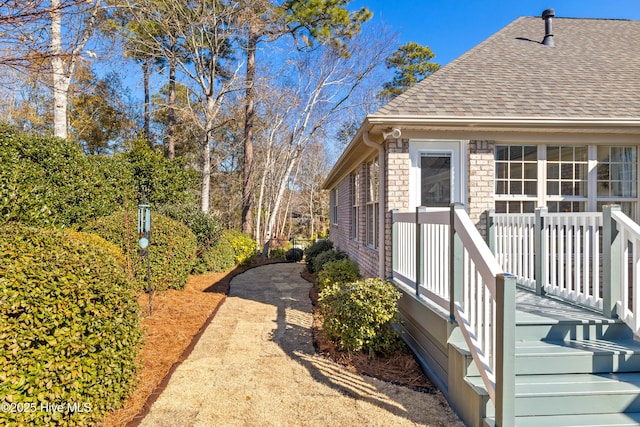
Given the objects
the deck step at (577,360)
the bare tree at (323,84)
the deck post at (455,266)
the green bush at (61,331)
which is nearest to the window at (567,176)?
the deck post at (455,266)

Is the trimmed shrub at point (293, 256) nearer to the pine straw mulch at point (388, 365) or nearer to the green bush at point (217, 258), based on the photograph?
the green bush at point (217, 258)

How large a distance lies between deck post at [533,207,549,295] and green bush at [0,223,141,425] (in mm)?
4353

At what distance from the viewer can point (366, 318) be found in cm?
417

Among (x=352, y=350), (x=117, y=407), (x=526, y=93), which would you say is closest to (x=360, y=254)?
(x=352, y=350)

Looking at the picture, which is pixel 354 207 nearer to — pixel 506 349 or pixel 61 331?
pixel 506 349

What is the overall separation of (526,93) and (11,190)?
8.70 metres

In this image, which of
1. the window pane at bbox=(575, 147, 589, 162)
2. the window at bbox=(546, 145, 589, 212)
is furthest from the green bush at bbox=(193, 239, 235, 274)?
the window pane at bbox=(575, 147, 589, 162)

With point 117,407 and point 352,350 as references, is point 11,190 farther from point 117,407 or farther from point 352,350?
point 352,350

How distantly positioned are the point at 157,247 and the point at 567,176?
7201mm

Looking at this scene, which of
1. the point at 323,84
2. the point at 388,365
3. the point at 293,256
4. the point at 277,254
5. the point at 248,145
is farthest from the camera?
the point at 323,84

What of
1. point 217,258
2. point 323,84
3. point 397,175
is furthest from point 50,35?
point 323,84

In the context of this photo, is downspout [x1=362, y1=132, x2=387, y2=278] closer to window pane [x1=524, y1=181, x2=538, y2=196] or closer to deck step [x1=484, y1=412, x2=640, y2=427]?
window pane [x1=524, y1=181, x2=538, y2=196]

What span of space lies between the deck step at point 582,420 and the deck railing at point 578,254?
0.76 metres

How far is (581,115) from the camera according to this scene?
5098 millimetres
